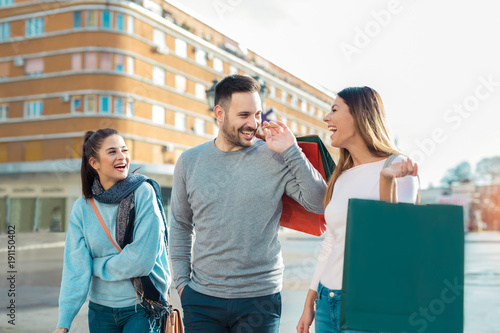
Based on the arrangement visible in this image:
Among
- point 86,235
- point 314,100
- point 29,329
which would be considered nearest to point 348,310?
point 86,235

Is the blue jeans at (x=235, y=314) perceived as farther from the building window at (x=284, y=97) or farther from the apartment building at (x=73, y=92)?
the building window at (x=284, y=97)

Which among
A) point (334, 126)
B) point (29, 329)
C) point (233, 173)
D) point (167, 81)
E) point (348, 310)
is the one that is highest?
point (167, 81)

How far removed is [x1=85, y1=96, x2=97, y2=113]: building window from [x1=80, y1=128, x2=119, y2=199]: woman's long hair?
3025 centimetres

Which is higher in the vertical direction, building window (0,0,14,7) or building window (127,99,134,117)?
building window (0,0,14,7)

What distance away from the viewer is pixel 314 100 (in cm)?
5784

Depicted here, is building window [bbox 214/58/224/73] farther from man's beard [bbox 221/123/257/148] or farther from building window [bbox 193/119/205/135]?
man's beard [bbox 221/123/257/148]

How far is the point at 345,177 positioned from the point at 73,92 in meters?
32.5

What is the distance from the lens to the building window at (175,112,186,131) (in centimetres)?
3628

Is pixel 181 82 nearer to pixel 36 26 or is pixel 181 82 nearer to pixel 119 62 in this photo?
pixel 119 62

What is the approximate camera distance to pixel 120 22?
106 feet

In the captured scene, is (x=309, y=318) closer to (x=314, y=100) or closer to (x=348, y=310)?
(x=348, y=310)

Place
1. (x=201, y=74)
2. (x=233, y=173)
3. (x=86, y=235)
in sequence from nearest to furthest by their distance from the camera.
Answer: (x=233, y=173) < (x=86, y=235) < (x=201, y=74)

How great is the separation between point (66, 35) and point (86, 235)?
33.1 meters

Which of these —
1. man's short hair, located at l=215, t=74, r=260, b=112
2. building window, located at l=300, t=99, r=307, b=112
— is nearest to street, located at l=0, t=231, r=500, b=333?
man's short hair, located at l=215, t=74, r=260, b=112
